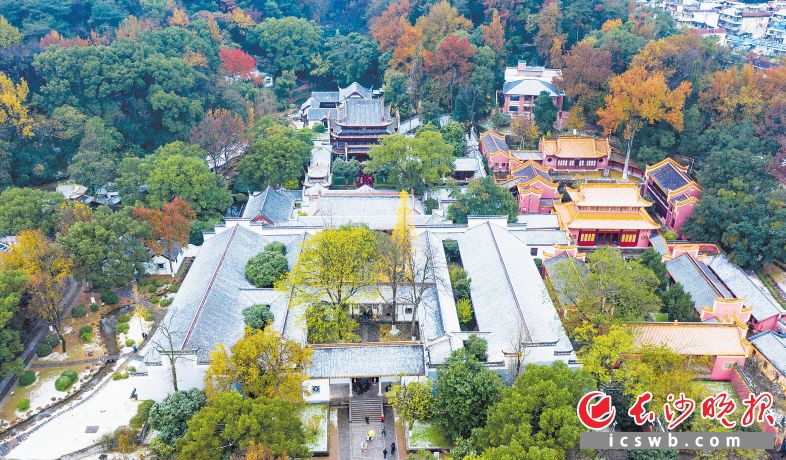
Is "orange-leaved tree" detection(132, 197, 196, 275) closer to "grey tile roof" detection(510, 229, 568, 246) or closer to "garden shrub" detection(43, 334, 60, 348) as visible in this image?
"garden shrub" detection(43, 334, 60, 348)

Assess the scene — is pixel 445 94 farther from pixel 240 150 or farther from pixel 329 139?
pixel 240 150

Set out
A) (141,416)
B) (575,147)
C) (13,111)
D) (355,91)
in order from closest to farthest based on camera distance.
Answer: (141,416)
(13,111)
(575,147)
(355,91)

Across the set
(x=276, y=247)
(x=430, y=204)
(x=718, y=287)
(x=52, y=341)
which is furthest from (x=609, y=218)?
(x=52, y=341)

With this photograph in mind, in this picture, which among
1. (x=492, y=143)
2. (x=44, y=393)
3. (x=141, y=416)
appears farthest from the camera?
(x=492, y=143)

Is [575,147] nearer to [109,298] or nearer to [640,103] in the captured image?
[640,103]

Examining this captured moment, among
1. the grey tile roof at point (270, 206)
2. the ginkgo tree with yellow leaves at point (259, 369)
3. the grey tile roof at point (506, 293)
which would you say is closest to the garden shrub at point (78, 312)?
the grey tile roof at point (270, 206)
